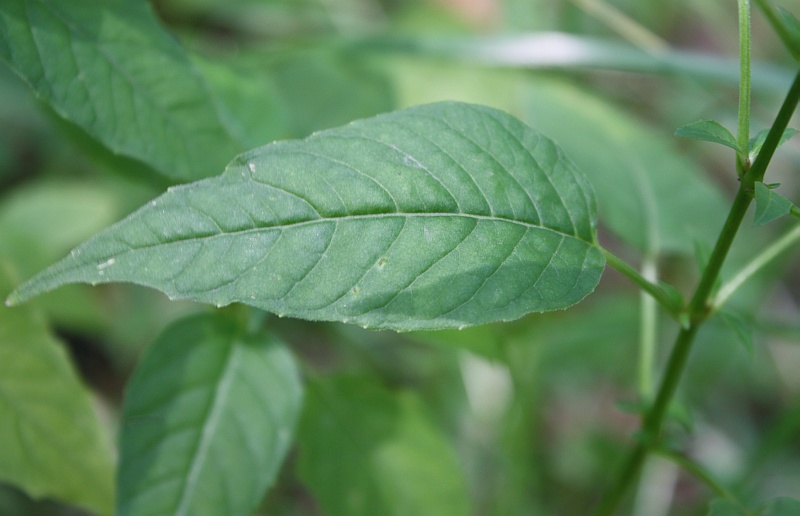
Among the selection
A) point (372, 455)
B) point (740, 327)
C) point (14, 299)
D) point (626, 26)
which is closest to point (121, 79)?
point (14, 299)

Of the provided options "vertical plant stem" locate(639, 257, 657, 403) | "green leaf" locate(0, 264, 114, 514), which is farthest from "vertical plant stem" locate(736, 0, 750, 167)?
"green leaf" locate(0, 264, 114, 514)

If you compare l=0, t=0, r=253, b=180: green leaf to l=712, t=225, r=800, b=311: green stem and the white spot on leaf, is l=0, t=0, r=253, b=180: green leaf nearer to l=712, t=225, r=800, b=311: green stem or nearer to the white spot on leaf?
the white spot on leaf

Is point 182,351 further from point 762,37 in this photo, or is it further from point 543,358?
point 762,37

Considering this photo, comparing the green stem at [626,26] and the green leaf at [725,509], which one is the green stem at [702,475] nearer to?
the green leaf at [725,509]

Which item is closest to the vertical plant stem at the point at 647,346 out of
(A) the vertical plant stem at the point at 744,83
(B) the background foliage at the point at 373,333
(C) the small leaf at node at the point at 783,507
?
(B) the background foliage at the point at 373,333

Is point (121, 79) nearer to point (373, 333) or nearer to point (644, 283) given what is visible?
point (644, 283)

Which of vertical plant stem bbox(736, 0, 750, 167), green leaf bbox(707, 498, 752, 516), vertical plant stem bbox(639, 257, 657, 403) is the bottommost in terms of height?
green leaf bbox(707, 498, 752, 516)
